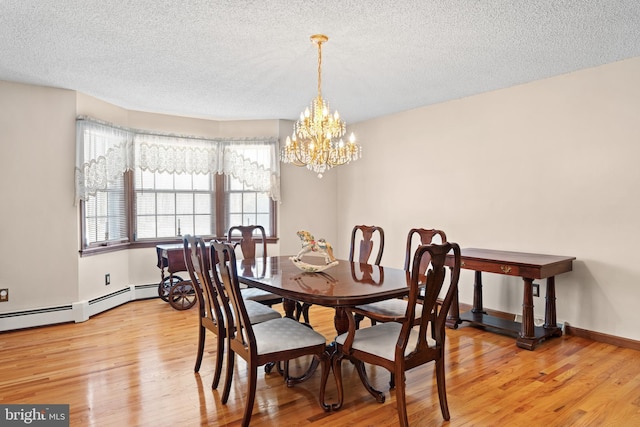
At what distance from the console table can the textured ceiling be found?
1.67m

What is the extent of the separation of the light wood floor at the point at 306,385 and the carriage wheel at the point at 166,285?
1.15 metres

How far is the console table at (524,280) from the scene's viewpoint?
3.58m

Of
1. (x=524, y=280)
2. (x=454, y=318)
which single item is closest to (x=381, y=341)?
(x=524, y=280)

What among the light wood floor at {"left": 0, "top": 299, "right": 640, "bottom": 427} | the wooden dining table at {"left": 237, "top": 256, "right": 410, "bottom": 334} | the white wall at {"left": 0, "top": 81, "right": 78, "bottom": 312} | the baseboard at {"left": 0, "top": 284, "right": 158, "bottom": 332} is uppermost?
the white wall at {"left": 0, "top": 81, "right": 78, "bottom": 312}

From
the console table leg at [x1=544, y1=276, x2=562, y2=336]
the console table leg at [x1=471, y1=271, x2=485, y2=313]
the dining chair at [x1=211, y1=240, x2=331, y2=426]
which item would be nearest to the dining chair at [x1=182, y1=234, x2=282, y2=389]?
the dining chair at [x1=211, y1=240, x2=331, y2=426]

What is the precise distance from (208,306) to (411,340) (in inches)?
55.0

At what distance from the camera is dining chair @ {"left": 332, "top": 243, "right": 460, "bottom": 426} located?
2217 millimetres

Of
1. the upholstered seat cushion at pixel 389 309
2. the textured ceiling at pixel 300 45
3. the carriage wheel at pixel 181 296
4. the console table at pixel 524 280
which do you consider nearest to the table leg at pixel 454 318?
the console table at pixel 524 280

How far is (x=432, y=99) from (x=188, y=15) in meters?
3.00

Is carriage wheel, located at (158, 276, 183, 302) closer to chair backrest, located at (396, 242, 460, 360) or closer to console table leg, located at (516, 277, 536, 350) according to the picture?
chair backrest, located at (396, 242, 460, 360)

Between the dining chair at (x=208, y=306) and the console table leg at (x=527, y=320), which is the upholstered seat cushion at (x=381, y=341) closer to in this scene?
the dining chair at (x=208, y=306)

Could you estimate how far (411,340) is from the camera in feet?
7.97

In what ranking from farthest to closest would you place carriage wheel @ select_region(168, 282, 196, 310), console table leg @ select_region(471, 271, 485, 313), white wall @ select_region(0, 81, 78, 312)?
1. carriage wheel @ select_region(168, 282, 196, 310)
2. console table leg @ select_region(471, 271, 485, 313)
3. white wall @ select_region(0, 81, 78, 312)

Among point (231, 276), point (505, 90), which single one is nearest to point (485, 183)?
point (505, 90)
